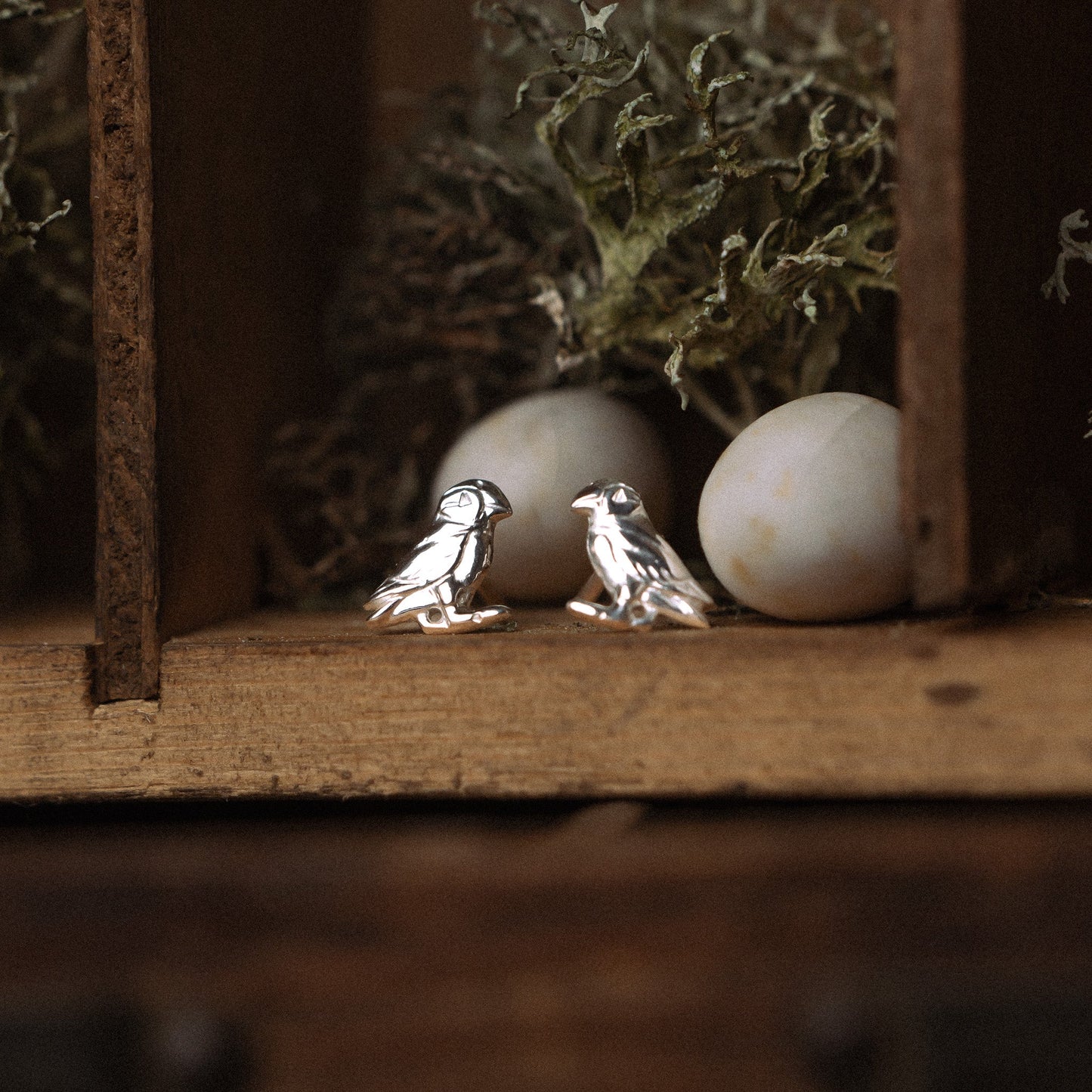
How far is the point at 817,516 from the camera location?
461 mm

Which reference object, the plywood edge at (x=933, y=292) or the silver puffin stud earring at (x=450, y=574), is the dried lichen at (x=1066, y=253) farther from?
the silver puffin stud earring at (x=450, y=574)

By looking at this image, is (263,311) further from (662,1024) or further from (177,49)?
(662,1024)

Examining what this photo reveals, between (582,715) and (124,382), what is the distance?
0.25m

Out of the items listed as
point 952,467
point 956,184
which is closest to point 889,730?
point 952,467

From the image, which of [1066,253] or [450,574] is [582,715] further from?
[1066,253]

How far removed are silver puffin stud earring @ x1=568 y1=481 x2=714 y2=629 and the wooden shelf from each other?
0.02 m

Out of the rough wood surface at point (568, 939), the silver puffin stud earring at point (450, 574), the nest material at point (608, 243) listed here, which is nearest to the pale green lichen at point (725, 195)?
the nest material at point (608, 243)

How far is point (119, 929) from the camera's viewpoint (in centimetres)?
51

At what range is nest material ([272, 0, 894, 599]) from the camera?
0.53m

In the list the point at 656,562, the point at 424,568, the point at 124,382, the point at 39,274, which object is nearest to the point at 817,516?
the point at 656,562

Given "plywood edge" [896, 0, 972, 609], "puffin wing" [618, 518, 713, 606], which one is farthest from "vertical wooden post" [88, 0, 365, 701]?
"plywood edge" [896, 0, 972, 609]

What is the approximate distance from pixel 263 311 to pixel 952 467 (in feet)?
1.35

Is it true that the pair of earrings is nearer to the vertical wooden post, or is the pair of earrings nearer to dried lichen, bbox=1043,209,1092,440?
the vertical wooden post

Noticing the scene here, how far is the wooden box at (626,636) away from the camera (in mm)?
391
